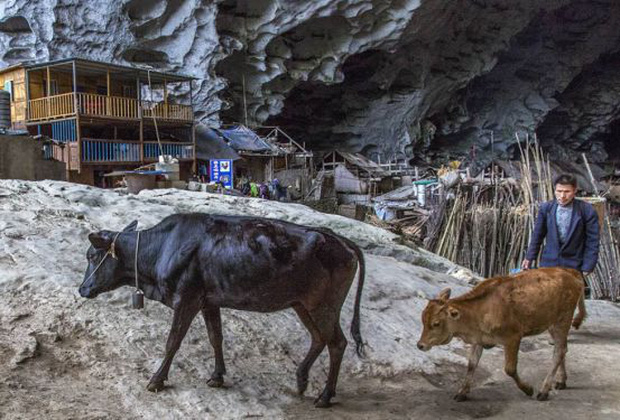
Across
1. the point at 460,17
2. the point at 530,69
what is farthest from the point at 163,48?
the point at 530,69

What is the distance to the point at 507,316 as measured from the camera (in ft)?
14.6

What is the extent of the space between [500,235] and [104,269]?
872 centimetres

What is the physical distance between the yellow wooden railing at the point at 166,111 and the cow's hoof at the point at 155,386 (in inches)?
800

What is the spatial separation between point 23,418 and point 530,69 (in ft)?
133

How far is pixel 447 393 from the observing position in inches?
188

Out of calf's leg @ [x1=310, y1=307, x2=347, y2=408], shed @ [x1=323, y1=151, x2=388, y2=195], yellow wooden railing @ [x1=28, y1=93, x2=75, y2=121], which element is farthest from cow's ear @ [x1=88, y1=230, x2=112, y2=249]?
shed @ [x1=323, y1=151, x2=388, y2=195]

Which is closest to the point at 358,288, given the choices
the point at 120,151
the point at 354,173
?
the point at 120,151

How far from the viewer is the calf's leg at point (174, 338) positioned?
4.07m

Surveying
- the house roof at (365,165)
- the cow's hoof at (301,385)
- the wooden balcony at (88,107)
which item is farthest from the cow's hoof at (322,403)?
the house roof at (365,165)

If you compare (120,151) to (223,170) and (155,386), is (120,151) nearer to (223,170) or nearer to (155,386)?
(223,170)

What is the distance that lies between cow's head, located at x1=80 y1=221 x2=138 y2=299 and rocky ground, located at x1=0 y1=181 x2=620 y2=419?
43 cm

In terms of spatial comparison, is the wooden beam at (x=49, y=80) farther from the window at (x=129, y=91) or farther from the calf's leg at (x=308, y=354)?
the calf's leg at (x=308, y=354)

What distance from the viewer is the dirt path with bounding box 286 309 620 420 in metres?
4.23

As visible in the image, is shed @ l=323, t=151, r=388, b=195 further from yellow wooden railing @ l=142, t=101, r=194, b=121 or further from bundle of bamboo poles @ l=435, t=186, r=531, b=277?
bundle of bamboo poles @ l=435, t=186, r=531, b=277
